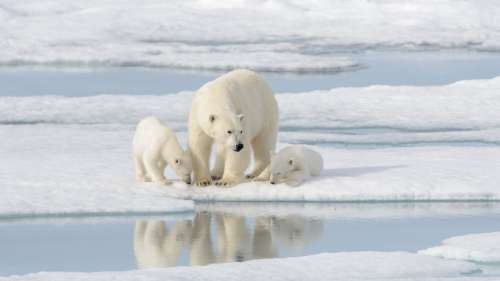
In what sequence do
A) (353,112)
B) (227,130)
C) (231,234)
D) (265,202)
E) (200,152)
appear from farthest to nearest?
(353,112)
(200,152)
(265,202)
(227,130)
(231,234)

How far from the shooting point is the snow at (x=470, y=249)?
6.41 meters

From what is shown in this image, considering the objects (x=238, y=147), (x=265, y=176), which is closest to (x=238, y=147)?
(x=238, y=147)

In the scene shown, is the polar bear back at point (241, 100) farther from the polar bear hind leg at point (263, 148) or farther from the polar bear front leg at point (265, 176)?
the polar bear front leg at point (265, 176)

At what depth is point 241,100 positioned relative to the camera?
8266 millimetres

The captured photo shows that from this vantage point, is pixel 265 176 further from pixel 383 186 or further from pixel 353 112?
pixel 353 112

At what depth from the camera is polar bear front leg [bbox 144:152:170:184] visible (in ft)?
26.5

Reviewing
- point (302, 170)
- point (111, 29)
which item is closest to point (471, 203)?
point (302, 170)

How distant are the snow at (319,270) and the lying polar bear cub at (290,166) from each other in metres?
1.73

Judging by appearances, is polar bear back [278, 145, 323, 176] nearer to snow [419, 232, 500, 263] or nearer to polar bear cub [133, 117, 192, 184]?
polar bear cub [133, 117, 192, 184]

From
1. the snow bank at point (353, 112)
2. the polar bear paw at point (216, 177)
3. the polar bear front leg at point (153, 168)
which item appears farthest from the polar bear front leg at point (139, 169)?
the snow bank at point (353, 112)

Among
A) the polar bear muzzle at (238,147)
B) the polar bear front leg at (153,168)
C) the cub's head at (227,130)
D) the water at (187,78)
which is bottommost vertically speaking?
the water at (187,78)

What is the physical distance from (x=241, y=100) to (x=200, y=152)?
450 mm

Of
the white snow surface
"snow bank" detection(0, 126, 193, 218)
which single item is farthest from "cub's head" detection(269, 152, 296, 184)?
the white snow surface

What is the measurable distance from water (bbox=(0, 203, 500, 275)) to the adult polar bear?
0.34 metres
